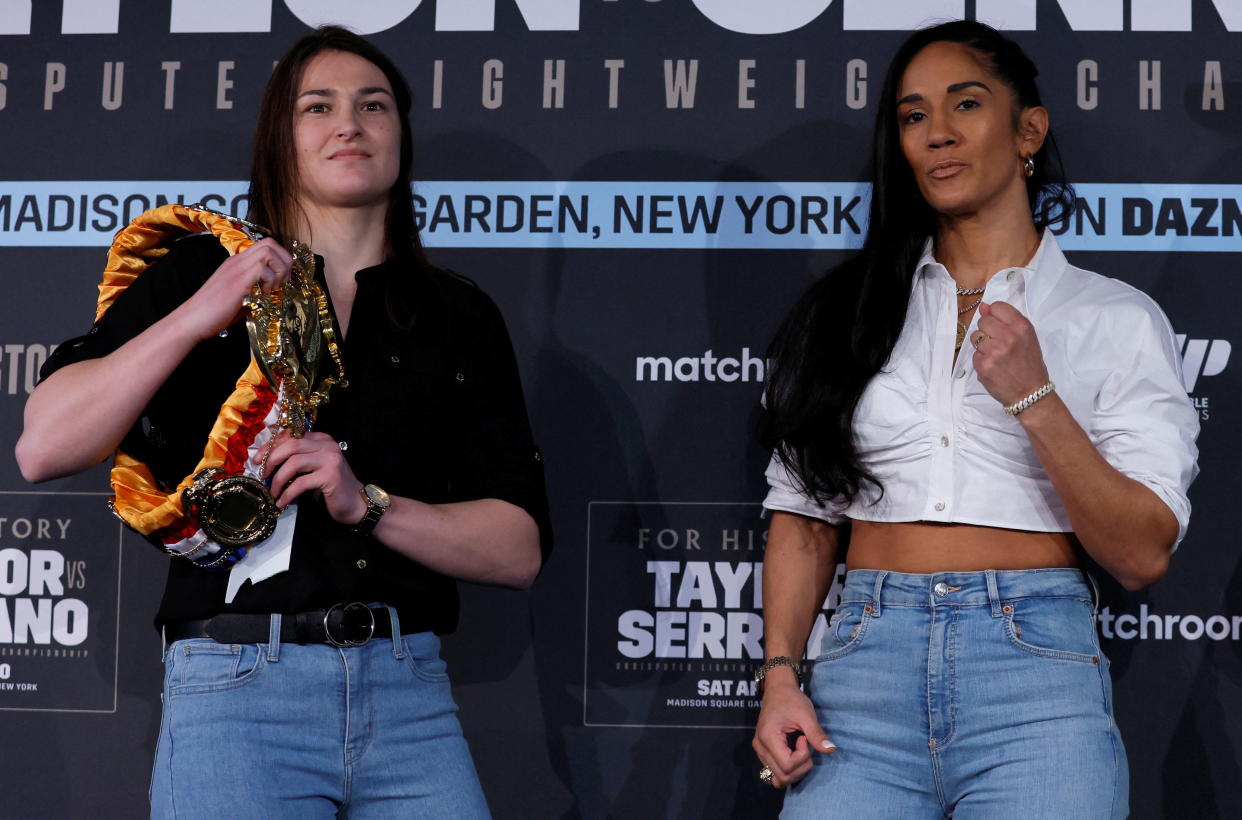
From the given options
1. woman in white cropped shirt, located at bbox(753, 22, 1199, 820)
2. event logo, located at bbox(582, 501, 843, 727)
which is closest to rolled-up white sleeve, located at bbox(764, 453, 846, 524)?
woman in white cropped shirt, located at bbox(753, 22, 1199, 820)

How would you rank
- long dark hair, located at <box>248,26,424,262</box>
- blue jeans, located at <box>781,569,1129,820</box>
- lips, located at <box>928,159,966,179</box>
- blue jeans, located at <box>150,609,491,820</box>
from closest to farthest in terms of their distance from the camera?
1. blue jeans, located at <box>150,609,491,820</box>
2. blue jeans, located at <box>781,569,1129,820</box>
3. long dark hair, located at <box>248,26,424,262</box>
4. lips, located at <box>928,159,966,179</box>

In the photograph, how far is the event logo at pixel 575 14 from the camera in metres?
2.91

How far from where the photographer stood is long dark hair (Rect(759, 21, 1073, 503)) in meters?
2.17

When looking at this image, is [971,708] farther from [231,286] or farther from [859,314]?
[231,286]

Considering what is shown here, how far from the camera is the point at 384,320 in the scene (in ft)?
6.81

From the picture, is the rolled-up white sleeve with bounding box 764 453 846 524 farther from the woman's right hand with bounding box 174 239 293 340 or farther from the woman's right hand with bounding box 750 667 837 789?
the woman's right hand with bounding box 174 239 293 340

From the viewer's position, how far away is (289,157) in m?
2.12

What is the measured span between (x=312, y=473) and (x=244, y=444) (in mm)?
104

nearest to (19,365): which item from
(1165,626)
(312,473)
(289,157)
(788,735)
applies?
(289,157)

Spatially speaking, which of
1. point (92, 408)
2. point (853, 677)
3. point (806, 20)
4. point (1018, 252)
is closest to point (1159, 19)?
point (806, 20)

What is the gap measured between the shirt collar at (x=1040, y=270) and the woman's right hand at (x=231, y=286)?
1109mm

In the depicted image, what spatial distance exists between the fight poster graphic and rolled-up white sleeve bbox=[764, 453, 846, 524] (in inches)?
61.9

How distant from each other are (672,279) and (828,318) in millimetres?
677

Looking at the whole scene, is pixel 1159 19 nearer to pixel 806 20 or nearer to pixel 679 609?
pixel 806 20
